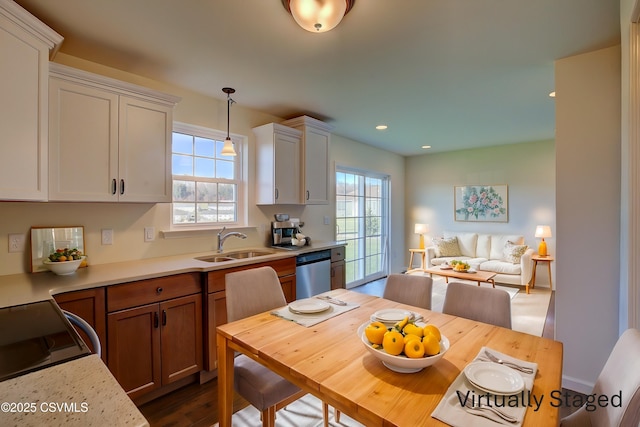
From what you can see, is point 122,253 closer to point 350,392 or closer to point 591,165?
point 350,392

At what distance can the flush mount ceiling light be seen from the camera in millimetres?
1495

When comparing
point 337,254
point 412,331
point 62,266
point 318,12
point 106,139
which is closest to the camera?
point 412,331

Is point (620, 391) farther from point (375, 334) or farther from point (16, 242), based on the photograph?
point (16, 242)

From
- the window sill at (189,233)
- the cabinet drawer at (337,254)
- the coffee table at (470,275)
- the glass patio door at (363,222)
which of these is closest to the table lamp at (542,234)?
the coffee table at (470,275)

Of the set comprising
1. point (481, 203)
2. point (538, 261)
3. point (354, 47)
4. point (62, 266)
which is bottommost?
point (538, 261)

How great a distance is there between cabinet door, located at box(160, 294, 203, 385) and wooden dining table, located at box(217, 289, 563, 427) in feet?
2.59

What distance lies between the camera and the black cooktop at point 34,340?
0.85 m

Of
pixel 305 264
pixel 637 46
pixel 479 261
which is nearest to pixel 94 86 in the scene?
pixel 305 264

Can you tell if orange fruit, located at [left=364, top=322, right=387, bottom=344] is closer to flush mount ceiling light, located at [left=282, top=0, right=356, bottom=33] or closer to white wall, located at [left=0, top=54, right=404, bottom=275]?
flush mount ceiling light, located at [left=282, top=0, right=356, bottom=33]

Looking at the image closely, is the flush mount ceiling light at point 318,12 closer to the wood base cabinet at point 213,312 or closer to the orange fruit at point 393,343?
the orange fruit at point 393,343

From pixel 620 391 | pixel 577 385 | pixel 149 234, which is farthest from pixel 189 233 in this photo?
pixel 577 385

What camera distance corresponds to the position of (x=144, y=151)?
237cm

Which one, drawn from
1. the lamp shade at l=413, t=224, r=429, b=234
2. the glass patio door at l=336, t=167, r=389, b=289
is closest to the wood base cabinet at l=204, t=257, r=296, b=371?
the glass patio door at l=336, t=167, r=389, b=289

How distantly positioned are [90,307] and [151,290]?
336 mm
